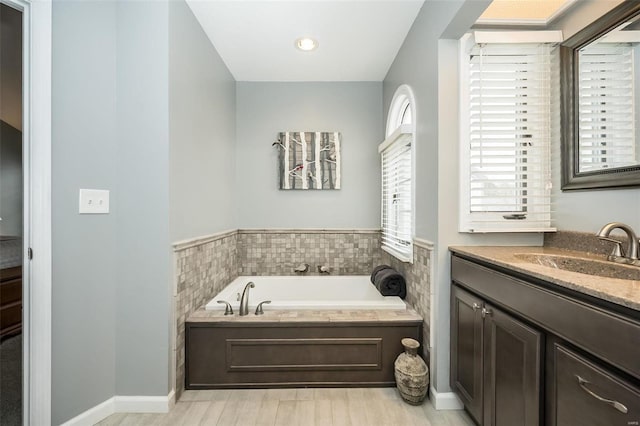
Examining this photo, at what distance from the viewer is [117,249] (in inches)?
71.3

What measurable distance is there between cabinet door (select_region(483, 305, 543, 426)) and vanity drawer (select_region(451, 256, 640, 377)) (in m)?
0.07

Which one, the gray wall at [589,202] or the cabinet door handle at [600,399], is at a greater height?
the gray wall at [589,202]

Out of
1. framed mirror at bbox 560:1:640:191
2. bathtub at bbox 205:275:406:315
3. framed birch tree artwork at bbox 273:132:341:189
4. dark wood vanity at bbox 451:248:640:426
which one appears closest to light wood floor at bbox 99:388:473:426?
dark wood vanity at bbox 451:248:640:426

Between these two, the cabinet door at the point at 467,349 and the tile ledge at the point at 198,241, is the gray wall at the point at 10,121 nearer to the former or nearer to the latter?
the tile ledge at the point at 198,241

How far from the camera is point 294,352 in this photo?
79.9 inches

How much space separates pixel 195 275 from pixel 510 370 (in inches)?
75.9

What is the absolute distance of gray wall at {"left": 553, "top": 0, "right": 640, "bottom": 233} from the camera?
1.40 m

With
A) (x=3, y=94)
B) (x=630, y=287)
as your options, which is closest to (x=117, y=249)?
(x=3, y=94)

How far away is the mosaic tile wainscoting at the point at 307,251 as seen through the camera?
324 cm

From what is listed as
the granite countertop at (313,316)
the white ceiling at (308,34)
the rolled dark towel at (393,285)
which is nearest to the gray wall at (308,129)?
the white ceiling at (308,34)

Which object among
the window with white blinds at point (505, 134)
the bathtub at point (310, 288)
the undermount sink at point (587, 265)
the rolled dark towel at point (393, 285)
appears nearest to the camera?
the undermount sink at point (587, 265)

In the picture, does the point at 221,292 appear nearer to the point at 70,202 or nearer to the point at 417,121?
the point at 70,202

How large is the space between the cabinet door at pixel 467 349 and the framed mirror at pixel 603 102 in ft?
2.90

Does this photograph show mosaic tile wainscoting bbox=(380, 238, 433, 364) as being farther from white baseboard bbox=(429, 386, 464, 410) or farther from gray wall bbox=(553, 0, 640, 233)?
gray wall bbox=(553, 0, 640, 233)
